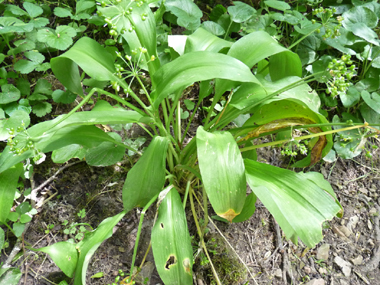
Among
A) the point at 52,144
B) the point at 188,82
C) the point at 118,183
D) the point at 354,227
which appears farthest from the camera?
the point at 354,227

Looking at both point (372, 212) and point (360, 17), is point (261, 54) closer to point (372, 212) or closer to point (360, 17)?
point (360, 17)

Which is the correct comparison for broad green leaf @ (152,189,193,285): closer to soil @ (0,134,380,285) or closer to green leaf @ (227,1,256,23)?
soil @ (0,134,380,285)

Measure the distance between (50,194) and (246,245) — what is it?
3.49ft

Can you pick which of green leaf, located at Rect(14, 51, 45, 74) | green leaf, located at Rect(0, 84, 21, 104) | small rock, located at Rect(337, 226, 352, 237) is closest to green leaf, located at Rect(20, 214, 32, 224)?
green leaf, located at Rect(0, 84, 21, 104)

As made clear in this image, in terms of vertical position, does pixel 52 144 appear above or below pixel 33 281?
above

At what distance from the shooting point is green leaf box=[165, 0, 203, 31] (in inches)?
59.5

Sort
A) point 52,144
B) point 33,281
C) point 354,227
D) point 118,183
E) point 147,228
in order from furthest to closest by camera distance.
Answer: point 354,227 < point 118,183 < point 147,228 < point 33,281 < point 52,144

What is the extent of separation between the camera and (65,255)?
110 centimetres

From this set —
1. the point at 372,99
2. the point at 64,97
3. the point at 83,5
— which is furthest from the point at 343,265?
the point at 83,5

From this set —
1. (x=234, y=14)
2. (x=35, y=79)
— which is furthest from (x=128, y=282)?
(x=234, y=14)

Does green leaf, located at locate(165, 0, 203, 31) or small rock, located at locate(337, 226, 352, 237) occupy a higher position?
green leaf, located at locate(165, 0, 203, 31)

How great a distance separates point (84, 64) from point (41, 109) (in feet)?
1.86

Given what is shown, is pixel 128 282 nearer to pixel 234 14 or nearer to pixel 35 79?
pixel 35 79

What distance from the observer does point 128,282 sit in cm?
100
